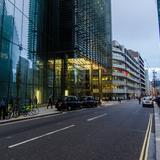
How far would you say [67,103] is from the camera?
125 feet

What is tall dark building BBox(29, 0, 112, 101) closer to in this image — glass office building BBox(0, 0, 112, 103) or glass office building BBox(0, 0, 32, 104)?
glass office building BBox(0, 0, 112, 103)

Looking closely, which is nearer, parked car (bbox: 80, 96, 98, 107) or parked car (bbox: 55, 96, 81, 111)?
parked car (bbox: 55, 96, 81, 111)

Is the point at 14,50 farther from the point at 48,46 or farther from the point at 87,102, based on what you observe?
the point at 87,102

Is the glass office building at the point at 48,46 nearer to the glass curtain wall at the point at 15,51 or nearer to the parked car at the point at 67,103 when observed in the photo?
the glass curtain wall at the point at 15,51

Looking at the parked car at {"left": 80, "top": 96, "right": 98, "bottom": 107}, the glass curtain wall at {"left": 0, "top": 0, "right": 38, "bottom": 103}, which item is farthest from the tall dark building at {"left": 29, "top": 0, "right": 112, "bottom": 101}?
the parked car at {"left": 80, "top": 96, "right": 98, "bottom": 107}

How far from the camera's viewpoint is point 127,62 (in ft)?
476

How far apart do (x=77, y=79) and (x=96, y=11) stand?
20.1 metres

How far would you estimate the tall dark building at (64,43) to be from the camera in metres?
43.8

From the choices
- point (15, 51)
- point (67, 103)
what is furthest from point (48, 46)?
point (15, 51)

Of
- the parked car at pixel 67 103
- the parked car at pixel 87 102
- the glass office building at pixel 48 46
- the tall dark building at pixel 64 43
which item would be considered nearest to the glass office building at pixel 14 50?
the glass office building at pixel 48 46

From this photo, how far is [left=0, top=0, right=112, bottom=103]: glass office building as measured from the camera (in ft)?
107

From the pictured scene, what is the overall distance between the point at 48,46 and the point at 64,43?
5.33 m

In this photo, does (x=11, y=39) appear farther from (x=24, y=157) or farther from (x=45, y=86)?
(x=24, y=157)

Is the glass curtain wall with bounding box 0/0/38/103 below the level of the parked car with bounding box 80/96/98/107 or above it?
above
